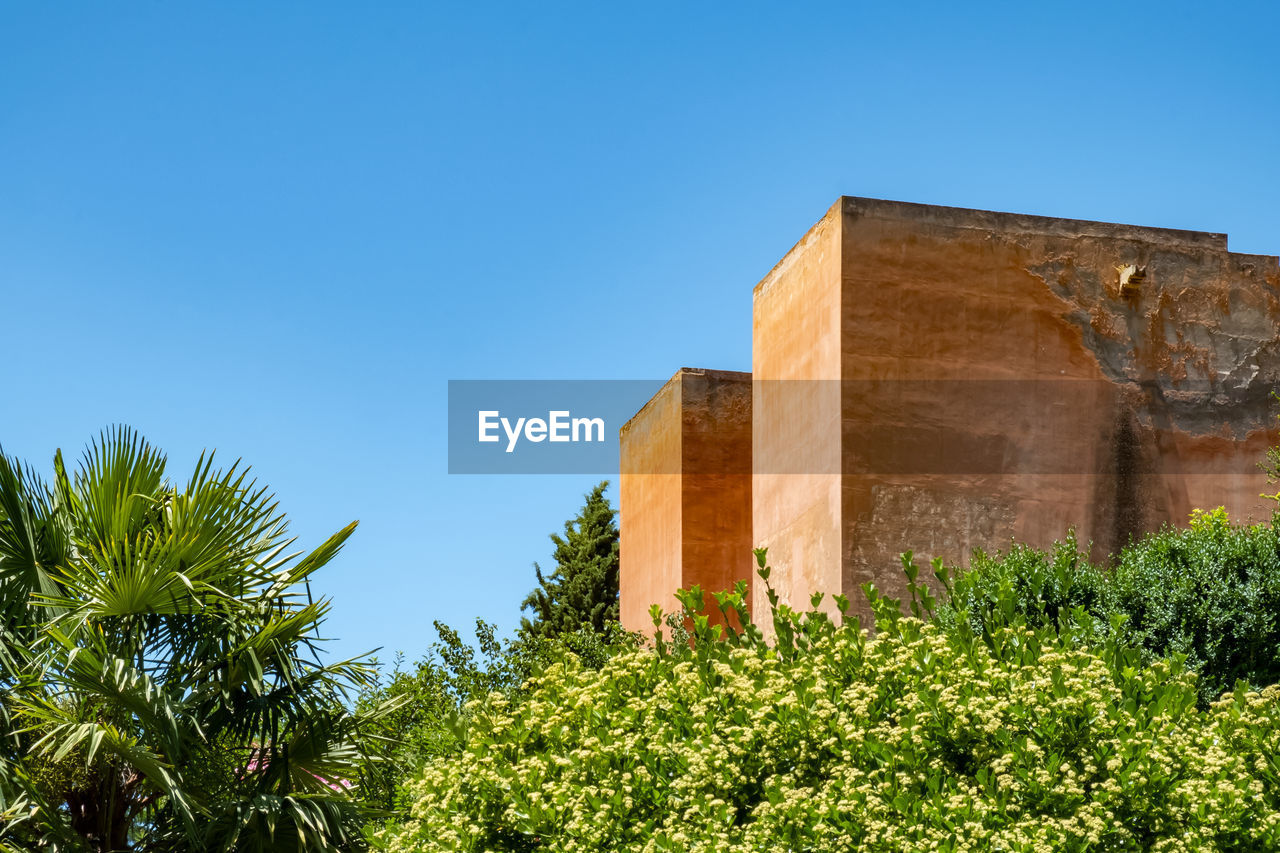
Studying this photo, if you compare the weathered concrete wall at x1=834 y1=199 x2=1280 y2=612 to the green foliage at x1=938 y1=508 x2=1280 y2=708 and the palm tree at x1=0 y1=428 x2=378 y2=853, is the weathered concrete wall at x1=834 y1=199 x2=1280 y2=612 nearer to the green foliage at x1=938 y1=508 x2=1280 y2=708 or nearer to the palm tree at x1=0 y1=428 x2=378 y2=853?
the green foliage at x1=938 y1=508 x2=1280 y2=708

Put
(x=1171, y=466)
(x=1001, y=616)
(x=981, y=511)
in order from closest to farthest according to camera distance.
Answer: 1. (x=1001, y=616)
2. (x=981, y=511)
3. (x=1171, y=466)

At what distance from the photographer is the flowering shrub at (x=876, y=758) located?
22.2ft

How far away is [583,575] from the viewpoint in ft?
98.0

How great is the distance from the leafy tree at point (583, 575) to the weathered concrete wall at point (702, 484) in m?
10.3

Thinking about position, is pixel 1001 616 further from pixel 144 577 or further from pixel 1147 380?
pixel 1147 380

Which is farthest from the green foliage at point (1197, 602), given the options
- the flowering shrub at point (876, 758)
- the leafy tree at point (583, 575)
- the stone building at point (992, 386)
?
the leafy tree at point (583, 575)

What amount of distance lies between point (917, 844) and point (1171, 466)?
9038 mm

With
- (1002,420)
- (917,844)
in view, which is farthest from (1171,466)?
(917,844)

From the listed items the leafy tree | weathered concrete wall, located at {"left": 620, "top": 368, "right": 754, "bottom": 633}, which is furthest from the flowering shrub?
the leafy tree

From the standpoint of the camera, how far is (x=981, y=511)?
1348 cm

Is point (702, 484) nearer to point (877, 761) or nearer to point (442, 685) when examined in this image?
point (442, 685)

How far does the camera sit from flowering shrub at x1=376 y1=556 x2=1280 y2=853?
6.75 metres

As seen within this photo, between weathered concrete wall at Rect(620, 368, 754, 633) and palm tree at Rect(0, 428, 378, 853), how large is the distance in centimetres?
788

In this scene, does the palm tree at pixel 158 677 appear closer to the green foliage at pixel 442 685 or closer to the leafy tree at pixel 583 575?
the green foliage at pixel 442 685
